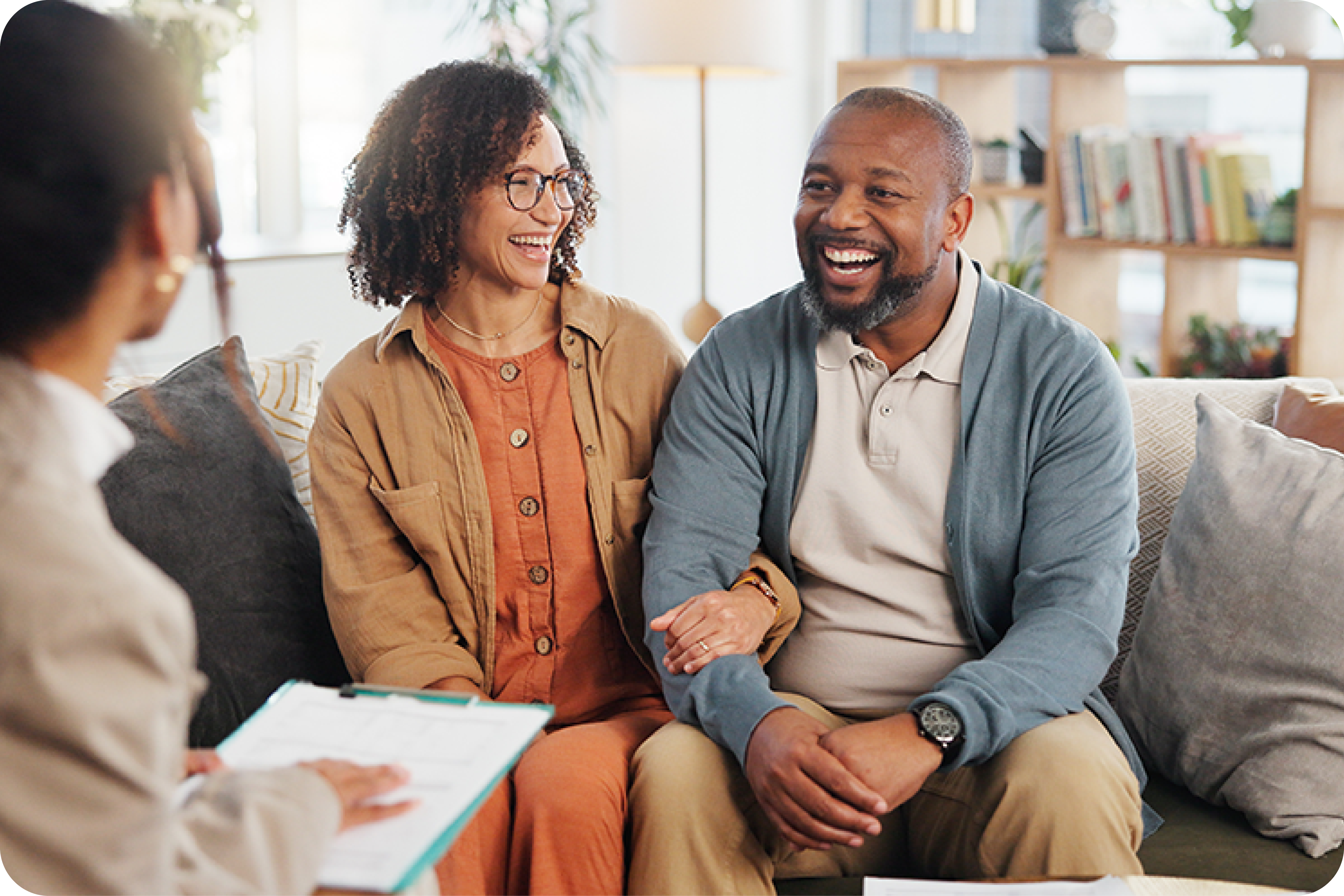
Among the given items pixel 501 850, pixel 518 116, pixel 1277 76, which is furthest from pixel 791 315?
pixel 1277 76

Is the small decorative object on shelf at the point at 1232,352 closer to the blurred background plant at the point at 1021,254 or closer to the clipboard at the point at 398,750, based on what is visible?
the blurred background plant at the point at 1021,254

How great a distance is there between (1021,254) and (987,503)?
2.67 meters

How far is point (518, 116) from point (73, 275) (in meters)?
1.00

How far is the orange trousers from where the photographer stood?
1.36 meters

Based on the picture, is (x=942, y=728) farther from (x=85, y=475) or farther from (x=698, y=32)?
(x=698, y=32)

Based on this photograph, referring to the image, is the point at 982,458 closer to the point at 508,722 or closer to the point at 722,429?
the point at 722,429

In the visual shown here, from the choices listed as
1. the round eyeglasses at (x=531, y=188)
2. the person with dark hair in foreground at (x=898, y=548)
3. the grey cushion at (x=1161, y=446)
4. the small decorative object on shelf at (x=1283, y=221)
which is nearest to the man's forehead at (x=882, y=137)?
the person with dark hair in foreground at (x=898, y=548)

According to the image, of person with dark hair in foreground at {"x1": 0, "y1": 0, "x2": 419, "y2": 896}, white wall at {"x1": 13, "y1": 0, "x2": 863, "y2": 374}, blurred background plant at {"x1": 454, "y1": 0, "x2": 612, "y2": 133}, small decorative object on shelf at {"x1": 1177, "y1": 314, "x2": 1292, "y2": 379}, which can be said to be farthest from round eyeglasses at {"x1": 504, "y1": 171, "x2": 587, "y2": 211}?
white wall at {"x1": 13, "y1": 0, "x2": 863, "y2": 374}

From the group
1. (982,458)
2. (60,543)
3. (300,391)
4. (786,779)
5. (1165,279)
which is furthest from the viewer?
(1165,279)

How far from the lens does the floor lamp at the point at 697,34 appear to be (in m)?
3.20

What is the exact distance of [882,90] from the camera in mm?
1567

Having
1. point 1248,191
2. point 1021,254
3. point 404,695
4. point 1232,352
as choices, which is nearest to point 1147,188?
point 1248,191

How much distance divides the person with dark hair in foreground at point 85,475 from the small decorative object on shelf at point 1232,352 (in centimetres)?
308

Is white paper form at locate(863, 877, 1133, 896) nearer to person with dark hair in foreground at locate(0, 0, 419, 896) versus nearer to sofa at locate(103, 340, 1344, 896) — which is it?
sofa at locate(103, 340, 1344, 896)
